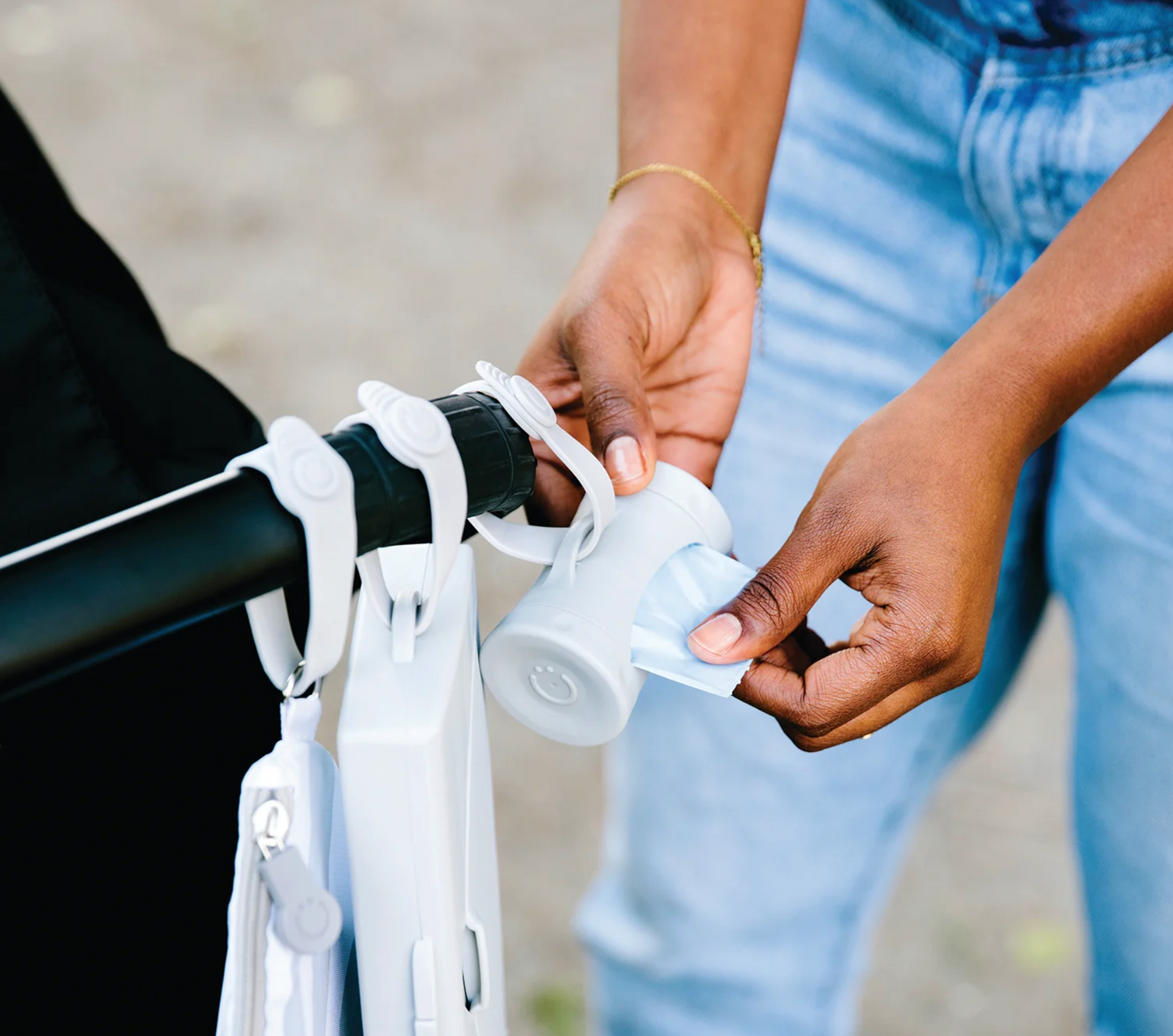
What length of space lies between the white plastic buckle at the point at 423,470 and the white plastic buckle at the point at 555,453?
A: 68 millimetres

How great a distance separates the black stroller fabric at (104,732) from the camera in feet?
1.83

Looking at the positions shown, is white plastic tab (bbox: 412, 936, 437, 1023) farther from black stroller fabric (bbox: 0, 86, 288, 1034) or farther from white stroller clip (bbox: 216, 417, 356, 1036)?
black stroller fabric (bbox: 0, 86, 288, 1034)

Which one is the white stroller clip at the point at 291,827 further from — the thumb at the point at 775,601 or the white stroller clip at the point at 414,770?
the thumb at the point at 775,601

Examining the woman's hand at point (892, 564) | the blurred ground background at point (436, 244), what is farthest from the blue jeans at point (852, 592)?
the blurred ground background at point (436, 244)

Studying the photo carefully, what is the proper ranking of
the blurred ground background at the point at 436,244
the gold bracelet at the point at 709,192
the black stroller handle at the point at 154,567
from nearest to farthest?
the black stroller handle at the point at 154,567 < the gold bracelet at the point at 709,192 < the blurred ground background at the point at 436,244

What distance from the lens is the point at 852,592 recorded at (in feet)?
3.20

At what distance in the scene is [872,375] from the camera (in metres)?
0.93

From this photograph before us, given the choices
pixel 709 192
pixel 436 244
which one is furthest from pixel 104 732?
pixel 436 244

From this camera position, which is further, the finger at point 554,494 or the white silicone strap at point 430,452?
the finger at point 554,494

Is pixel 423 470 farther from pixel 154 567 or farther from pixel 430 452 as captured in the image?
pixel 154 567

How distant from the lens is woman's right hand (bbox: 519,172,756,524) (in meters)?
0.70

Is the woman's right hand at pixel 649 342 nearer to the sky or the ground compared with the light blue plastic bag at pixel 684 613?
nearer to the sky

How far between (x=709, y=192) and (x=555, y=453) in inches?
14.3

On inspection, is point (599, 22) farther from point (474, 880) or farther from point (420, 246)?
point (474, 880)
